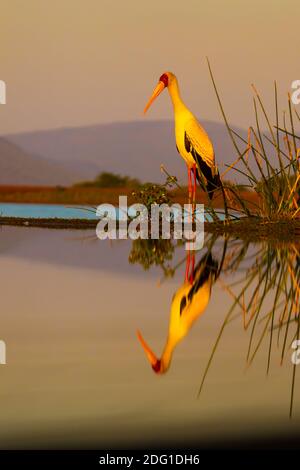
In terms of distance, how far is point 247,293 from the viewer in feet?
15.6

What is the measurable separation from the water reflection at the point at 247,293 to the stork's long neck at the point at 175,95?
284cm

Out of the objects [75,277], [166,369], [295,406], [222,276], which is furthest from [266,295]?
[295,406]

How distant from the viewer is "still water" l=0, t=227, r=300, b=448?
2.40 meters

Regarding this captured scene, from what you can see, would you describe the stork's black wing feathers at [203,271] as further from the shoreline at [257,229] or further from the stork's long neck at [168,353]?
the shoreline at [257,229]

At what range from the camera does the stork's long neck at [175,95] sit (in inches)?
401

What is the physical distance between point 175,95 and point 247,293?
19.3 feet

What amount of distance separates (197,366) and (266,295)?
1.65 meters

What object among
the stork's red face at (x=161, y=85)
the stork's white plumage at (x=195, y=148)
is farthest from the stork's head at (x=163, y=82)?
the stork's white plumage at (x=195, y=148)

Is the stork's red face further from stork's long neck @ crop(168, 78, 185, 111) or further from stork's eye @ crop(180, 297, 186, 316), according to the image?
stork's eye @ crop(180, 297, 186, 316)

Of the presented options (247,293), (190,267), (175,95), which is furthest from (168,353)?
(175,95)

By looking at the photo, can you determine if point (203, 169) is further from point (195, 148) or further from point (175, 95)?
point (175, 95)

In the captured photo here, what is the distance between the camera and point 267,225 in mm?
9188
